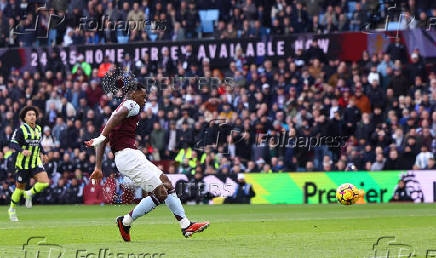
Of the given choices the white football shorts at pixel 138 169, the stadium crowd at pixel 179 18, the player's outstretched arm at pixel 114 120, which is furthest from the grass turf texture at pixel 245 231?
the stadium crowd at pixel 179 18

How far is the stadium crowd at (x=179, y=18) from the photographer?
92.1 ft

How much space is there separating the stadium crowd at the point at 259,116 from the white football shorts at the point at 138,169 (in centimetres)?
1259

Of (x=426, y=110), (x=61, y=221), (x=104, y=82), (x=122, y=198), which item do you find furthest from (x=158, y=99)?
(x=61, y=221)

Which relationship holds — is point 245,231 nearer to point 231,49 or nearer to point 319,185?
point 319,185

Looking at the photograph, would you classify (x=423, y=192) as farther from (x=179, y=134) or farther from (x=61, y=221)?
(x=61, y=221)

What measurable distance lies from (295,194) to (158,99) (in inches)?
226

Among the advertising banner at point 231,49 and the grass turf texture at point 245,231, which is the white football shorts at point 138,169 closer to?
the grass turf texture at point 245,231

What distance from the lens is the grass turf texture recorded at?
10969 mm

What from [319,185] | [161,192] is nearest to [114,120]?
[161,192]

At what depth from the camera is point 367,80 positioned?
26.1m

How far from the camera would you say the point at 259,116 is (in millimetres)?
26203

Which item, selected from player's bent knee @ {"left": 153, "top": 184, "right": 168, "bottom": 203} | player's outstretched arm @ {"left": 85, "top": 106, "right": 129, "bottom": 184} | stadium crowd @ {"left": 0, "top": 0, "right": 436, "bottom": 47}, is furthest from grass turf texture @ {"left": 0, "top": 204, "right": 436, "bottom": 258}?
stadium crowd @ {"left": 0, "top": 0, "right": 436, "bottom": 47}

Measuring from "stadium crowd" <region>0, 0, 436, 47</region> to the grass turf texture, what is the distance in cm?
819

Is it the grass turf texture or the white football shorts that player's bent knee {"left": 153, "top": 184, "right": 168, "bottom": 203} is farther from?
the grass turf texture
